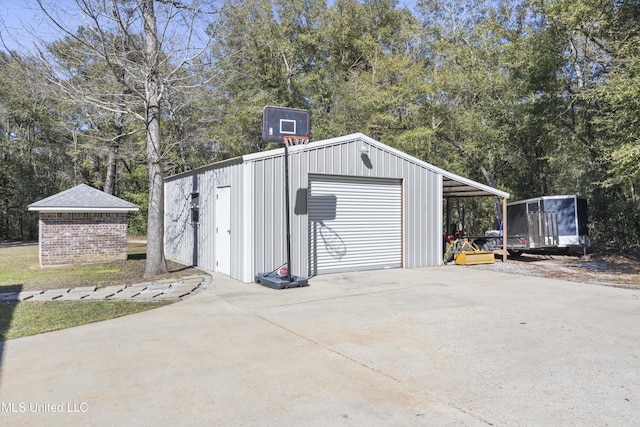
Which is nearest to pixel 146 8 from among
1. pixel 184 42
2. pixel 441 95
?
pixel 184 42

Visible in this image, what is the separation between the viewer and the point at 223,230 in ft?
31.1

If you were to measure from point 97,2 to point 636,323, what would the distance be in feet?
35.6

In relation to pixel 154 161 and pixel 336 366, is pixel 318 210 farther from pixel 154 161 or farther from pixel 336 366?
pixel 336 366

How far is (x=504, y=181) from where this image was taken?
20.3 metres

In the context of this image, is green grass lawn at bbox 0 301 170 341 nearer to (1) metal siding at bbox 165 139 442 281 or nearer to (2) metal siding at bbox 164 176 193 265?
(1) metal siding at bbox 165 139 442 281

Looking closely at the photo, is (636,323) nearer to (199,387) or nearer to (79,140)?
(199,387)

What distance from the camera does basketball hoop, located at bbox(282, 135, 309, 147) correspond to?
8.29 m

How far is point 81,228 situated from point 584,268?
585 inches

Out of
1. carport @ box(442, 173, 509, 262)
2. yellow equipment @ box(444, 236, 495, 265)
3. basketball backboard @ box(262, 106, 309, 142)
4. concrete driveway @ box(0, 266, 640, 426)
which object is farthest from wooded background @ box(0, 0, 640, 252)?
concrete driveway @ box(0, 266, 640, 426)

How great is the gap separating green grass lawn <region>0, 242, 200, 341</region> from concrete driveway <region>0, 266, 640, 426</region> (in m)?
0.42

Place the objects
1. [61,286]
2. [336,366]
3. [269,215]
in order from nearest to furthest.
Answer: [336,366]
[61,286]
[269,215]

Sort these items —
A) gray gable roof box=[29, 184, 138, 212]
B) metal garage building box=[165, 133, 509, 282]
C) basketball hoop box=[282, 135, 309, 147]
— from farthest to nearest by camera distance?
1. gray gable roof box=[29, 184, 138, 212]
2. metal garage building box=[165, 133, 509, 282]
3. basketball hoop box=[282, 135, 309, 147]

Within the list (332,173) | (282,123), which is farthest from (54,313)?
(332,173)

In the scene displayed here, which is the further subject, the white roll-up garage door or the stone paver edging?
the white roll-up garage door
